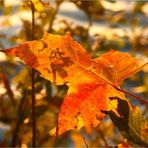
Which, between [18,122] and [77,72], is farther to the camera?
[18,122]

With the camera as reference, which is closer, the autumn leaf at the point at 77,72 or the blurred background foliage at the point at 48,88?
the autumn leaf at the point at 77,72

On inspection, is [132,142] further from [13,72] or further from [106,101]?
[13,72]

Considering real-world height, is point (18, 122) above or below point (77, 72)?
below

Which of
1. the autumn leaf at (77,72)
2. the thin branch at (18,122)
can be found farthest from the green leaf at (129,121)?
the thin branch at (18,122)

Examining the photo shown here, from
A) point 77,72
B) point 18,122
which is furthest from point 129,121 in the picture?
point 18,122

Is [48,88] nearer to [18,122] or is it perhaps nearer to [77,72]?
[18,122]

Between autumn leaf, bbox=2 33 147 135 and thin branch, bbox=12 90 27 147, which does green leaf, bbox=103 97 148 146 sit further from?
thin branch, bbox=12 90 27 147

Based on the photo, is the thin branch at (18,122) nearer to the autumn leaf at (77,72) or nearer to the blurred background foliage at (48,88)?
the blurred background foliage at (48,88)

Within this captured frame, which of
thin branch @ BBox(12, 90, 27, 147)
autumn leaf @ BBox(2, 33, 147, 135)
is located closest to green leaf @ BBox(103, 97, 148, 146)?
autumn leaf @ BBox(2, 33, 147, 135)
